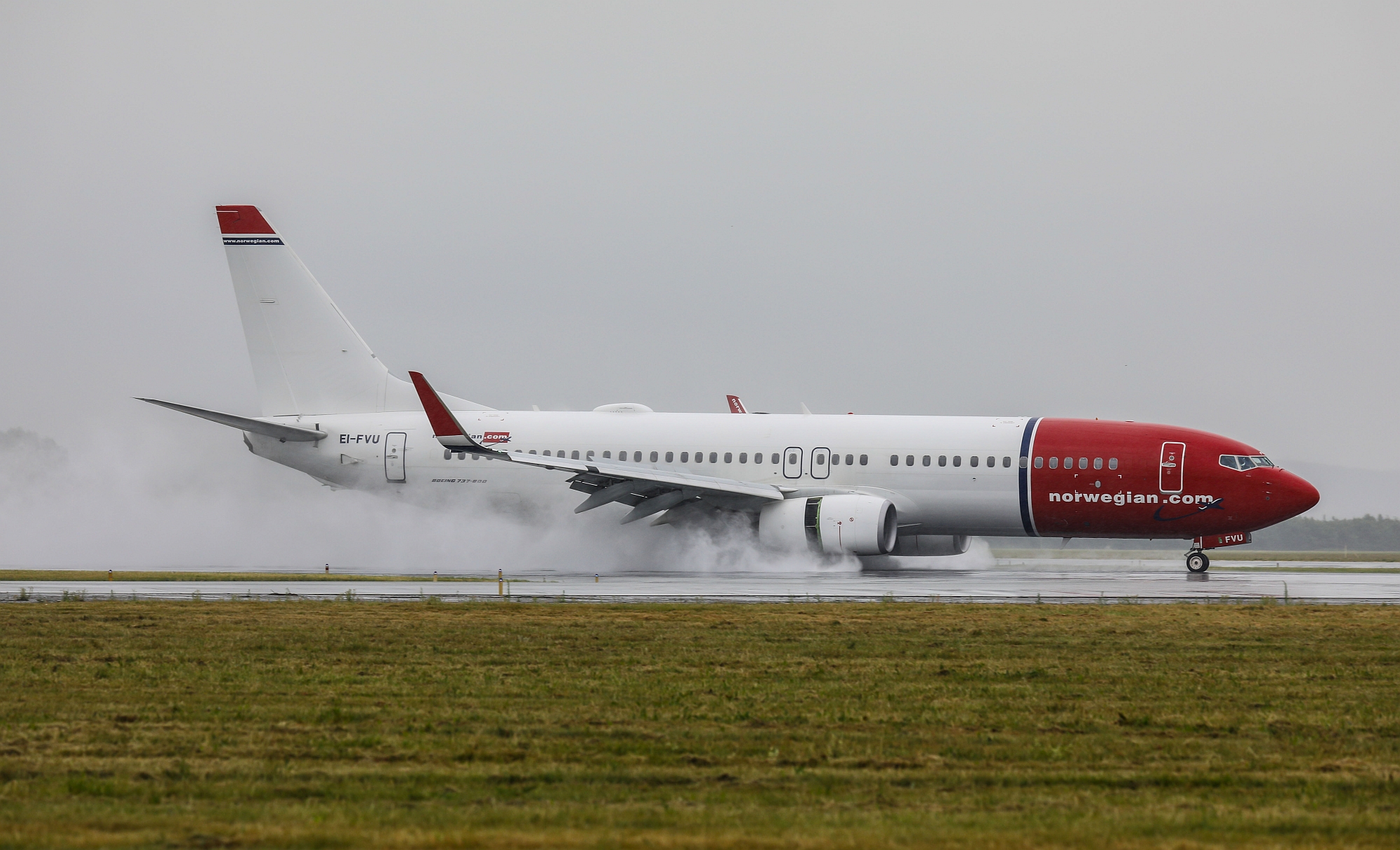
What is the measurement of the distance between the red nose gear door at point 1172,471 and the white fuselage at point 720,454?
3.42m

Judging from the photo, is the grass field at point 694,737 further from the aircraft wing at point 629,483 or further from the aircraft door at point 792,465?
the aircraft door at point 792,465

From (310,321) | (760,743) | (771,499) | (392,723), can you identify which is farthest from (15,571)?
(760,743)

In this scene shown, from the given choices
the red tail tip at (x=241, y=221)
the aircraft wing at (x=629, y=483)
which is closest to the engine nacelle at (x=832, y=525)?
the aircraft wing at (x=629, y=483)

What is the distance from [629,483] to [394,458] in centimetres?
739

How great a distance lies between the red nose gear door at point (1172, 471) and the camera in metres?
32.5

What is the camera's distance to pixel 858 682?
12500mm

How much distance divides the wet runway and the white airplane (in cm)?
153

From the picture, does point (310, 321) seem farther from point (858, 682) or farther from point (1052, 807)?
point (1052, 807)

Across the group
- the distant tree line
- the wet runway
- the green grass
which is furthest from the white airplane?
the distant tree line

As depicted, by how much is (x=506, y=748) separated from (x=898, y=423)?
26.6 m

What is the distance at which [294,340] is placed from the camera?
1503 inches

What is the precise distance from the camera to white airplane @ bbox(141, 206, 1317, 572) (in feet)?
107

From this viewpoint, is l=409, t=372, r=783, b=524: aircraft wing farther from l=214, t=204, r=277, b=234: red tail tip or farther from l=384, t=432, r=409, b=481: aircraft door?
l=214, t=204, r=277, b=234: red tail tip

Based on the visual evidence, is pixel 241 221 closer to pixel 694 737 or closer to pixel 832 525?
pixel 832 525
